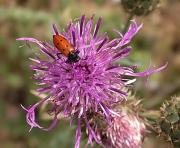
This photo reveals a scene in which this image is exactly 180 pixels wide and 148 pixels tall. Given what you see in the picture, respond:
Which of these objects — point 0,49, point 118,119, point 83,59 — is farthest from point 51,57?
point 0,49

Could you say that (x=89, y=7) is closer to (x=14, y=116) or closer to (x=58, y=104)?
(x=14, y=116)

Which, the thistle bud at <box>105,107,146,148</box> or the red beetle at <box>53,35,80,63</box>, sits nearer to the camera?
the red beetle at <box>53,35,80,63</box>

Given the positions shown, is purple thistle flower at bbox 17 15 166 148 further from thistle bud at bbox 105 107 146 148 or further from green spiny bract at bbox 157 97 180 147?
green spiny bract at bbox 157 97 180 147

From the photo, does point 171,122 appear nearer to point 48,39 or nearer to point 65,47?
point 65,47

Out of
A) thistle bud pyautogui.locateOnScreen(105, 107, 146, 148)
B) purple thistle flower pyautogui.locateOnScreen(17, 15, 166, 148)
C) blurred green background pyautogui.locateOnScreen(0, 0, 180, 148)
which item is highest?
blurred green background pyautogui.locateOnScreen(0, 0, 180, 148)

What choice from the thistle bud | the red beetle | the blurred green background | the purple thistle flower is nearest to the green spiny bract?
the thistle bud

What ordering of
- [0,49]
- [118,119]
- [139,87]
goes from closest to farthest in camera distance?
[118,119] < [139,87] < [0,49]
